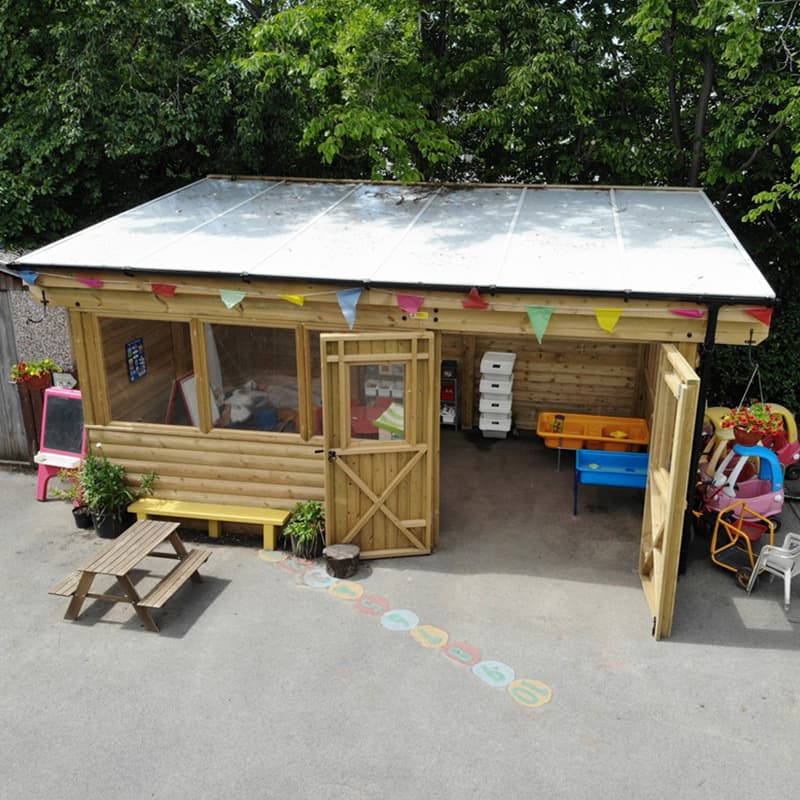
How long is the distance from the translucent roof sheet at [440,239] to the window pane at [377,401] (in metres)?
0.97

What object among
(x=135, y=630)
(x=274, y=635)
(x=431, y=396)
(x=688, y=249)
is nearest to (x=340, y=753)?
(x=274, y=635)

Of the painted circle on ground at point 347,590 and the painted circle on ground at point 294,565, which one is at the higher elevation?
the painted circle on ground at point 347,590

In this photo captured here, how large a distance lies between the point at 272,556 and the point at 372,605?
1.49 meters

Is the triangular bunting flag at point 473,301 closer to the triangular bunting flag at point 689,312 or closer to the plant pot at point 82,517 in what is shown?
the triangular bunting flag at point 689,312

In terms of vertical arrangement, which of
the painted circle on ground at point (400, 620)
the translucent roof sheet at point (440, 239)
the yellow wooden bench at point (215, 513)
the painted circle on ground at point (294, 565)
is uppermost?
the translucent roof sheet at point (440, 239)

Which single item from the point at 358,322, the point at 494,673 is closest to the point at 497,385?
the point at 358,322

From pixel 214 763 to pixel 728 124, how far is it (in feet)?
32.4

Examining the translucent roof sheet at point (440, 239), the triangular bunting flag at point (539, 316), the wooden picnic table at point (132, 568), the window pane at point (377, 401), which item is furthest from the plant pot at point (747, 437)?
the wooden picnic table at point (132, 568)

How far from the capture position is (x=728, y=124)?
10.5 m

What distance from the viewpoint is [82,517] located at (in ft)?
29.8

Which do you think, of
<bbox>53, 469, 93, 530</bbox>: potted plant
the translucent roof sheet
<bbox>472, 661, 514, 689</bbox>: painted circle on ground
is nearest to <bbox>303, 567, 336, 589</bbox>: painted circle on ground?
<bbox>472, 661, 514, 689</bbox>: painted circle on ground

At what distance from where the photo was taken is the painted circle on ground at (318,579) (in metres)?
7.95

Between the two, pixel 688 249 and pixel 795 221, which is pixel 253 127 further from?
pixel 795 221

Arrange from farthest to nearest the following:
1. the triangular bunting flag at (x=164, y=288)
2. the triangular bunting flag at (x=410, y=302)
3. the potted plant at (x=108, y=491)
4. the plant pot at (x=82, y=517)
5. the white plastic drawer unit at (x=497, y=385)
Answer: the white plastic drawer unit at (x=497, y=385) → the plant pot at (x=82, y=517) → the potted plant at (x=108, y=491) → the triangular bunting flag at (x=164, y=288) → the triangular bunting flag at (x=410, y=302)
